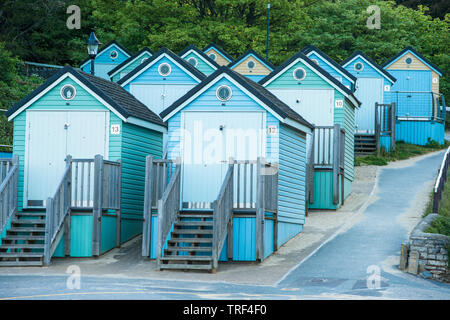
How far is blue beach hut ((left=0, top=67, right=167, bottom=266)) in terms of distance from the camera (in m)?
17.9

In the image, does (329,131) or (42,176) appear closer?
(42,176)

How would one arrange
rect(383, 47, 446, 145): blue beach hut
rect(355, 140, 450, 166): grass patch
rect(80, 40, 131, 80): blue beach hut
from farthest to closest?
rect(80, 40, 131, 80): blue beach hut, rect(383, 47, 446, 145): blue beach hut, rect(355, 140, 450, 166): grass patch

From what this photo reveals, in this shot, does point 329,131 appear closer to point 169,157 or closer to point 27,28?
point 169,157

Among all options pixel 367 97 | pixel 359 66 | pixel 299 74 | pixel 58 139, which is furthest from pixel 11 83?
pixel 58 139

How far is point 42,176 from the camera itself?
1897 cm

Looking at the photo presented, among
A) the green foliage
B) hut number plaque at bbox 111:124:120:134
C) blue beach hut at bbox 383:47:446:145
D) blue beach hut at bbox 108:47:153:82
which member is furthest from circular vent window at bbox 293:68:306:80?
the green foliage

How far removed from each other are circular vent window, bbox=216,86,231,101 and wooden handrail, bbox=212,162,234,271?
1913 millimetres

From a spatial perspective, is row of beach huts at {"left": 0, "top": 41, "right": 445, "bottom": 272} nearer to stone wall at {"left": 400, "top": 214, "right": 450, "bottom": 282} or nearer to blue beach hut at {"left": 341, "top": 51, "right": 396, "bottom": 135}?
stone wall at {"left": 400, "top": 214, "right": 450, "bottom": 282}

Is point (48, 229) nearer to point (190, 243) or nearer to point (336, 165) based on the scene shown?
point (190, 243)

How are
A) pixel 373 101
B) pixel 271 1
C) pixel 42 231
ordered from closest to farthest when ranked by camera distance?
pixel 42 231, pixel 373 101, pixel 271 1

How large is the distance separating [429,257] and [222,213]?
14.7ft

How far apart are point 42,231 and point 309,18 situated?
3178 centimetres
